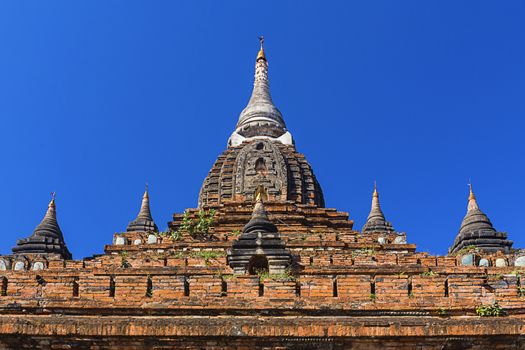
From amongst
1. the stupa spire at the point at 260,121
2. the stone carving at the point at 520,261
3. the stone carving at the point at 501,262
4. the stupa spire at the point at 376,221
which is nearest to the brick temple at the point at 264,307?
the stone carving at the point at 520,261

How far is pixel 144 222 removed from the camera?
2644cm

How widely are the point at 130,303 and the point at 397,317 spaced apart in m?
3.65

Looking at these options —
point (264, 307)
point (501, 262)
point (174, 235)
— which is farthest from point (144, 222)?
point (264, 307)

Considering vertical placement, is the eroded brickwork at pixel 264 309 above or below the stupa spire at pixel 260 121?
below

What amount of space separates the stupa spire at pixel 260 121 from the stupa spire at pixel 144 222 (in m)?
4.49

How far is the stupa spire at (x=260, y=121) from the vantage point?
1154 inches

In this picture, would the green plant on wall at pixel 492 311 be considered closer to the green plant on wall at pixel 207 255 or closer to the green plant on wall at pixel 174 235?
the green plant on wall at pixel 207 255

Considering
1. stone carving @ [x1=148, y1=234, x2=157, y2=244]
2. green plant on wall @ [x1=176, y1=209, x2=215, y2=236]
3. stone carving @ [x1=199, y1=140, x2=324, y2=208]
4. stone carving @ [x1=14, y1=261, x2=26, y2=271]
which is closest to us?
stone carving @ [x1=14, y1=261, x2=26, y2=271]

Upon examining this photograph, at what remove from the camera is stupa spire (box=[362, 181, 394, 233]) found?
26.3 meters

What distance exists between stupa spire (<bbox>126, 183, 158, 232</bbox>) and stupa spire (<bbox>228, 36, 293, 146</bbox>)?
4493mm

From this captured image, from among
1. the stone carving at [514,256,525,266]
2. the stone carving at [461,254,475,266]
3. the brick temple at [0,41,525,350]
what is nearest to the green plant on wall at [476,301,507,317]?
the brick temple at [0,41,525,350]

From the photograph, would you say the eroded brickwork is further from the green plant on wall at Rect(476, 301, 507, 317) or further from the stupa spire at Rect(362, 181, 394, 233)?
the stupa spire at Rect(362, 181, 394, 233)

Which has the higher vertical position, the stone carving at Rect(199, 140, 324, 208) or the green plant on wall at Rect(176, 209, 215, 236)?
the stone carving at Rect(199, 140, 324, 208)

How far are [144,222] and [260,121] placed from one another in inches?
272
